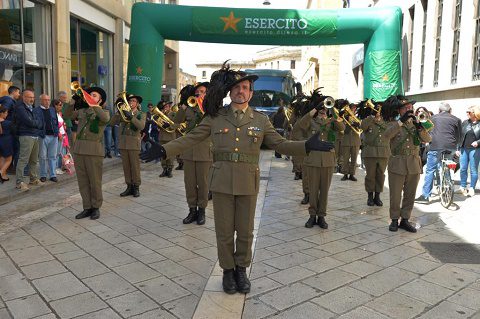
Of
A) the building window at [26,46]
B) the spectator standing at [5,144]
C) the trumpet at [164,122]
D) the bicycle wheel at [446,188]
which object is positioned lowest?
the bicycle wheel at [446,188]

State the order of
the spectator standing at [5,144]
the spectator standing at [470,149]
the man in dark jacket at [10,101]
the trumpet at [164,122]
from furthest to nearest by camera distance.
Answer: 1. the spectator standing at [470,149]
2. the man in dark jacket at [10,101]
3. the spectator standing at [5,144]
4. the trumpet at [164,122]

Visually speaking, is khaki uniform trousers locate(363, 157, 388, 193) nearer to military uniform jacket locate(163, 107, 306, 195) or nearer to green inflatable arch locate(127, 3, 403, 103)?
military uniform jacket locate(163, 107, 306, 195)

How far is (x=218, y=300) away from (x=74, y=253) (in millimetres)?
2055

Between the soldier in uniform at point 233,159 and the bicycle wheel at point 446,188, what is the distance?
4.91m

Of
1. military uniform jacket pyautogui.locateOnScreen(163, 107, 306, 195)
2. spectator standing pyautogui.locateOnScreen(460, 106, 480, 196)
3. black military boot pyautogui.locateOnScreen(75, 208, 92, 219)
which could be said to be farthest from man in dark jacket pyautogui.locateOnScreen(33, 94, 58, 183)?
spectator standing pyautogui.locateOnScreen(460, 106, 480, 196)

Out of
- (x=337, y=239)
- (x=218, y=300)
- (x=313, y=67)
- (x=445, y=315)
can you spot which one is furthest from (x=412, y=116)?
(x=313, y=67)

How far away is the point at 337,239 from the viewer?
5711mm

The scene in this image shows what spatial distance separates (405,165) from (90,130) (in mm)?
4513

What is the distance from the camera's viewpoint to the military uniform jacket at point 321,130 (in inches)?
242

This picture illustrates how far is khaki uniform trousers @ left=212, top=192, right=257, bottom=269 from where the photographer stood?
396 cm

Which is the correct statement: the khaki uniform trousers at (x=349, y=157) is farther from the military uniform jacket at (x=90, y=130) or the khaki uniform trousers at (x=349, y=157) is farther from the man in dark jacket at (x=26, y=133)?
the man in dark jacket at (x=26, y=133)

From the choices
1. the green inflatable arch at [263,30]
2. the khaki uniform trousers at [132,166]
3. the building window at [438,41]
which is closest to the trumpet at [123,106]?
the khaki uniform trousers at [132,166]

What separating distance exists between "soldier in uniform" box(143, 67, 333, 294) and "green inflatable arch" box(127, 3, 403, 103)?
10618 mm

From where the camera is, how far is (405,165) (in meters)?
6.08
